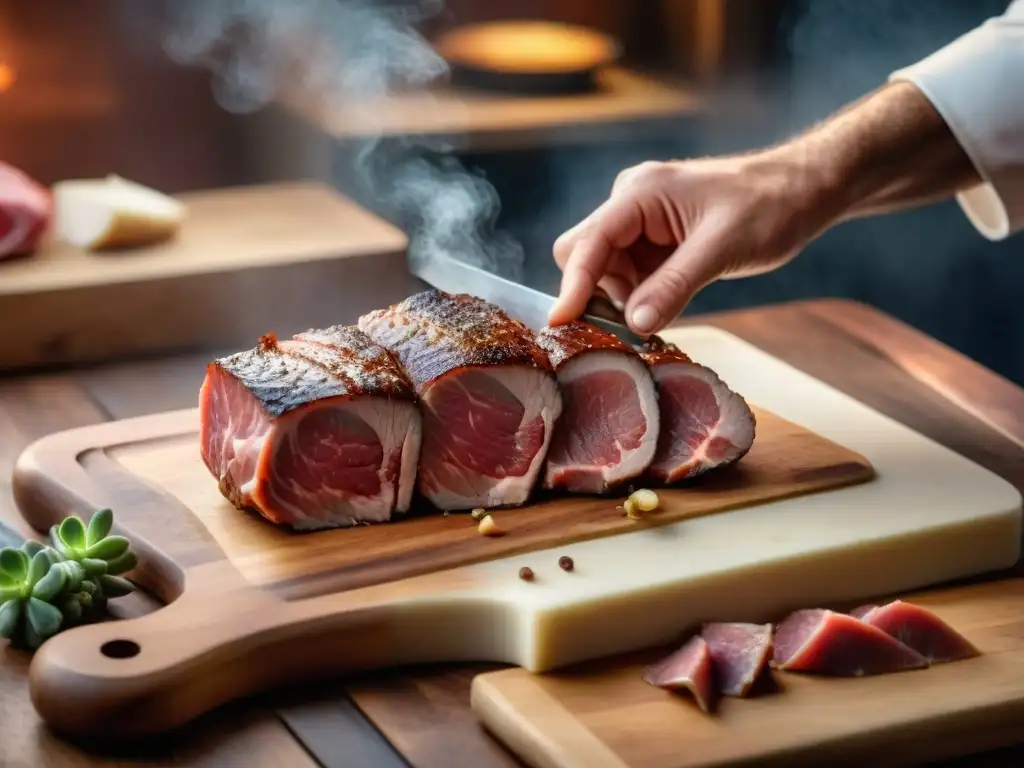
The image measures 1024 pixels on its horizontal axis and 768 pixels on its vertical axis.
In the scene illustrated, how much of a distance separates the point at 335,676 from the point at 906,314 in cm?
346

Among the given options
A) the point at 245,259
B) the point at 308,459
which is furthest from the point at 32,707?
the point at 245,259

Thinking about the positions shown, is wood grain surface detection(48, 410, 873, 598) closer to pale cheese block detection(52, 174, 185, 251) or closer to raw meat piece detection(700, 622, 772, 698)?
raw meat piece detection(700, 622, 772, 698)

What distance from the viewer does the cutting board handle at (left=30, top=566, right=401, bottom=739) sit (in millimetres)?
1864

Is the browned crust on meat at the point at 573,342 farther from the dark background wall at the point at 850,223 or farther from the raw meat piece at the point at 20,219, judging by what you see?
the dark background wall at the point at 850,223

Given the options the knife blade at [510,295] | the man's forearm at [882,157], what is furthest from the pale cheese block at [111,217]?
the man's forearm at [882,157]

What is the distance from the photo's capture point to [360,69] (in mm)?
4984

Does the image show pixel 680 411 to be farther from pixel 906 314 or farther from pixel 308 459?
pixel 906 314

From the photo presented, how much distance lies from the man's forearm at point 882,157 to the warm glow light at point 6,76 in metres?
2.59

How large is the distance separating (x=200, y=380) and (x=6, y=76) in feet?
5.69

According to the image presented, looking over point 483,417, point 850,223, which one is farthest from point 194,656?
point 850,223

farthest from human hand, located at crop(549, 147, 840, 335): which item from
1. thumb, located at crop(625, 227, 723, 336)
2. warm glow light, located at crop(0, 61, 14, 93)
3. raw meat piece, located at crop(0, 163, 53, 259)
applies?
warm glow light, located at crop(0, 61, 14, 93)

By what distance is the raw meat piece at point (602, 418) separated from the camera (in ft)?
8.03

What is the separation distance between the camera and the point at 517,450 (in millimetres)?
2418

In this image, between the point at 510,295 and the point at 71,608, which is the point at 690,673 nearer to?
the point at 71,608
